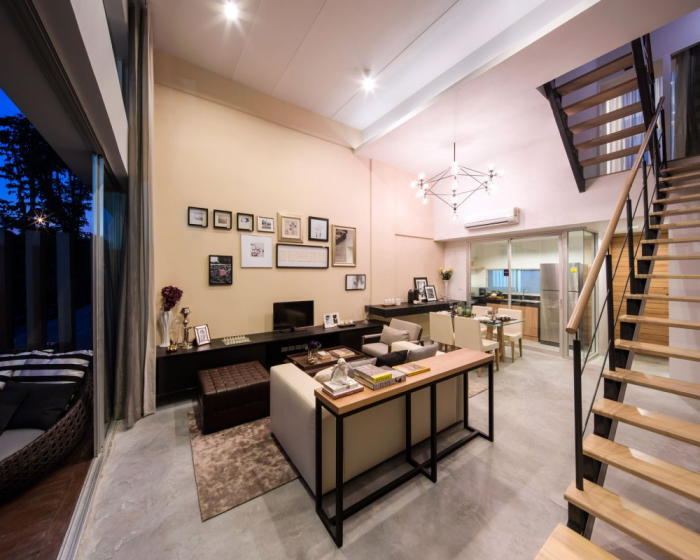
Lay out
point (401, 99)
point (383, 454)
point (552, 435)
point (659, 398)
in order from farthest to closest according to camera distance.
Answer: point (401, 99) < point (659, 398) < point (552, 435) < point (383, 454)

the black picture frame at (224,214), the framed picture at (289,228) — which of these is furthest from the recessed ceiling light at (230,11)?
the framed picture at (289,228)

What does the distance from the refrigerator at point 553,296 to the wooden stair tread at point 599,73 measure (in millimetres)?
2874

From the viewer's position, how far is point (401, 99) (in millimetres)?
4227

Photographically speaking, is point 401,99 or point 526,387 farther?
point 401,99

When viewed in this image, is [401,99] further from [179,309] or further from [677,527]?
[677,527]

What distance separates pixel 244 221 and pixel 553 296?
5.59 m

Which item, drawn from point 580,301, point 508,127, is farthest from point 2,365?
point 508,127

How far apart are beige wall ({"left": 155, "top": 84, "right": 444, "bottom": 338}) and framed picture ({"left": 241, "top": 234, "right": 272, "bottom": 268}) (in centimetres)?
9

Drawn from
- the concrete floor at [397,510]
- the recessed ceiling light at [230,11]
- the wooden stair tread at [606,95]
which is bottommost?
the concrete floor at [397,510]

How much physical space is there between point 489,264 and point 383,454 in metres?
5.25

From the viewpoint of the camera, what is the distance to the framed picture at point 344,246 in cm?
487

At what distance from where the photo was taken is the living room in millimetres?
1536

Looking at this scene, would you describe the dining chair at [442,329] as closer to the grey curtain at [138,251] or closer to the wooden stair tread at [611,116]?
the wooden stair tread at [611,116]

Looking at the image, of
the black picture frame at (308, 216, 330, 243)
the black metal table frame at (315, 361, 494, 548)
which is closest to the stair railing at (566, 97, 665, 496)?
the black metal table frame at (315, 361, 494, 548)
